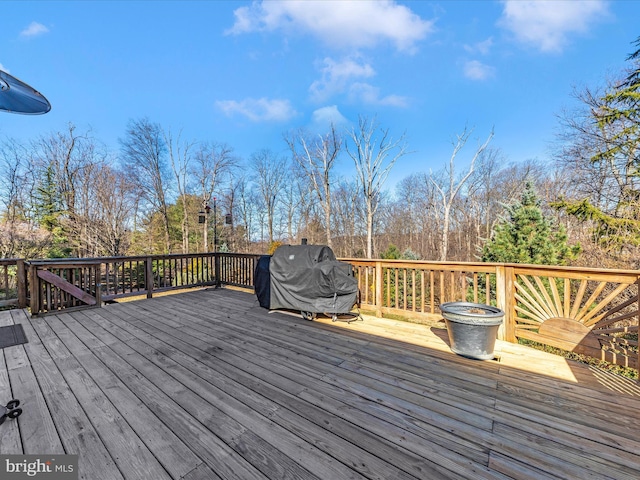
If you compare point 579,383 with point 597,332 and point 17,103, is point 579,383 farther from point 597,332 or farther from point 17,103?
point 17,103

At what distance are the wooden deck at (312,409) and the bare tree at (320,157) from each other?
13.1m

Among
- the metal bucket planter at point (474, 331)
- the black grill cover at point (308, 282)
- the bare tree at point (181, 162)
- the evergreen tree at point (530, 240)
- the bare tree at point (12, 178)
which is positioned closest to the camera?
the metal bucket planter at point (474, 331)

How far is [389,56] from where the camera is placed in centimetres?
1018

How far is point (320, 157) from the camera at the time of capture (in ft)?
51.4

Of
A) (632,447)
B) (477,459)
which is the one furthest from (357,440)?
(632,447)

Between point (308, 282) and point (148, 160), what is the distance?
1474 cm

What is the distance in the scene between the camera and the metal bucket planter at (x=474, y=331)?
2.43 metres

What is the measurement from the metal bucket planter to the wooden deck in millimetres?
126

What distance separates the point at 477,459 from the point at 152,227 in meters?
16.9

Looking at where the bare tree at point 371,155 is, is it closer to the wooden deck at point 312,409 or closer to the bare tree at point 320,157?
the bare tree at point 320,157

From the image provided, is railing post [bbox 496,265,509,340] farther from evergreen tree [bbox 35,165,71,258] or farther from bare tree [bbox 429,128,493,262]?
evergreen tree [bbox 35,165,71,258]

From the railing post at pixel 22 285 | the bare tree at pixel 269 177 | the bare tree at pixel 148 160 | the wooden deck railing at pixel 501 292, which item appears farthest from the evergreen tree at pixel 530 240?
the bare tree at pixel 148 160

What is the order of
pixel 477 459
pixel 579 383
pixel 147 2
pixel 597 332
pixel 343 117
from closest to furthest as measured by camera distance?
pixel 477 459
pixel 579 383
pixel 597 332
pixel 147 2
pixel 343 117

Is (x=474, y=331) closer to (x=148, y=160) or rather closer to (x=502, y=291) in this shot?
(x=502, y=291)
